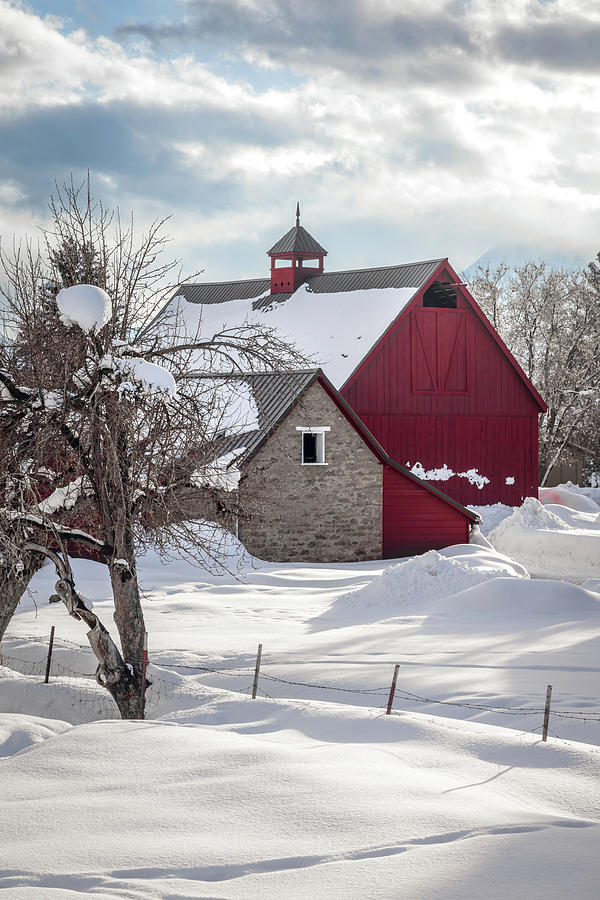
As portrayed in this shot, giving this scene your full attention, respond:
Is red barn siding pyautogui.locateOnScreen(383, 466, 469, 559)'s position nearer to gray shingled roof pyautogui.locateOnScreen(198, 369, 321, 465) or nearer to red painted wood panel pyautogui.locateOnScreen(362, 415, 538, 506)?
gray shingled roof pyautogui.locateOnScreen(198, 369, 321, 465)

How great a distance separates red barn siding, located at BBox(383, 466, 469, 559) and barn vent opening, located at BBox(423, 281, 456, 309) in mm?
8411

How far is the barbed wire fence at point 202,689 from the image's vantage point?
446 inches

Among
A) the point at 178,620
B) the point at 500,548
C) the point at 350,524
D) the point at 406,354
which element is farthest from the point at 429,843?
the point at 406,354

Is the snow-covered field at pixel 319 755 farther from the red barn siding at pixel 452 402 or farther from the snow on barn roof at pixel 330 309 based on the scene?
the snow on barn roof at pixel 330 309

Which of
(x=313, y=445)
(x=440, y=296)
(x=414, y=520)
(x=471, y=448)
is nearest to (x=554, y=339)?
(x=440, y=296)

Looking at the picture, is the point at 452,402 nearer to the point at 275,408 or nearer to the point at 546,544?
the point at 546,544

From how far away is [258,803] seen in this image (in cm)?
661

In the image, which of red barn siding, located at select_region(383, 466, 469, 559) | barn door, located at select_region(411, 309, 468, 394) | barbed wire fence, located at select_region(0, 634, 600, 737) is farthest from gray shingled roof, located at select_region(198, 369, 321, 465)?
barbed wire fence, located at select_region(0, 634, 600, 737)

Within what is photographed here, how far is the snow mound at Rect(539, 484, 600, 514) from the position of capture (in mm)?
38562

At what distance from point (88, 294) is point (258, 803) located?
5868mm

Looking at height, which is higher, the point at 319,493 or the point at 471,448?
the point at 471,448

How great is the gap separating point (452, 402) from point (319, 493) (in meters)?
9.38

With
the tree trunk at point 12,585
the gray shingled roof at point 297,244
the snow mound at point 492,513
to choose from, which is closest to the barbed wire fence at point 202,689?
the tree trunk at point 12,585

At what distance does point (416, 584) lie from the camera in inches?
776
